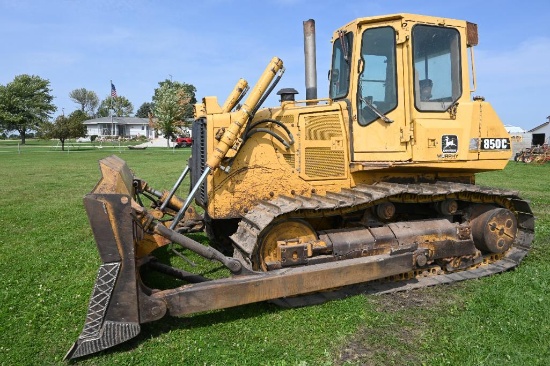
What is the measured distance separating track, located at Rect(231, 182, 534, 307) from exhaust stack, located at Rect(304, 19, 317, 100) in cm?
188

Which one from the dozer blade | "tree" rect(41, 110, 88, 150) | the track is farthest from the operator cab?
"tree" rect(41, 110, 88, 150)

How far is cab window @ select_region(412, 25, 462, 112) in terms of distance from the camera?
586 cm

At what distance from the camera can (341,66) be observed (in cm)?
630

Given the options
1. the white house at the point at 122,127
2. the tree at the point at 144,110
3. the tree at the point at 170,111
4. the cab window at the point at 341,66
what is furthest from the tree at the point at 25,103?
the cab window at the point at 341,66

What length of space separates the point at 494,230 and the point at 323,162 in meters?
2.68

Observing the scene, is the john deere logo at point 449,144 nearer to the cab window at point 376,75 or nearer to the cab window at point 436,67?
the cab window at point 436,67

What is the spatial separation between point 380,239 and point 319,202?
1063 millimetres

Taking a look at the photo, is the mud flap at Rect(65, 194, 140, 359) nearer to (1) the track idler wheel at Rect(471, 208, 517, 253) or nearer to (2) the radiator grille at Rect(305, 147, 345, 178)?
(2) the radiator grille at Rect(305, 147, 345, 178)

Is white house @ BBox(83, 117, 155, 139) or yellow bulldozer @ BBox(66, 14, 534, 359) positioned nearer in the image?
yellow bulldozer @ BBox(66, 14, 534, 359)

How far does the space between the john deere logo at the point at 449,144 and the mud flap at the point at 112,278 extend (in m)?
3.99

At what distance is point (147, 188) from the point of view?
732cm

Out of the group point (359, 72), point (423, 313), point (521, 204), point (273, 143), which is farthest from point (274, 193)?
point (521, 204)

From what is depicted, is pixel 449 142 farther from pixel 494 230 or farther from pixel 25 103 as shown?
pixel 25 103

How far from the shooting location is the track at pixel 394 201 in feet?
17.0
